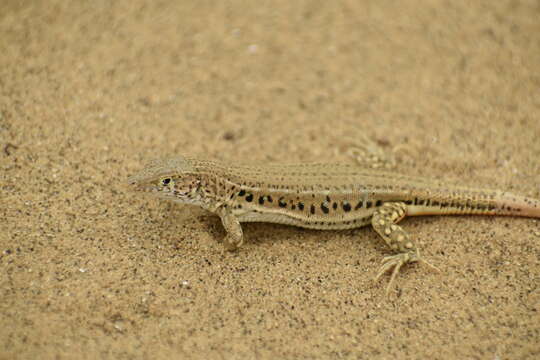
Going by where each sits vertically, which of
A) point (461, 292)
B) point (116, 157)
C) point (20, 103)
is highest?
point (20, 103)

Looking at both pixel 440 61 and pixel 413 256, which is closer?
pixel 413 256

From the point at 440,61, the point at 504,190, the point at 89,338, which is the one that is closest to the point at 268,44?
the point at 440,61

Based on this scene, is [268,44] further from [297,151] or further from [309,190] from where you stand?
[309,190]

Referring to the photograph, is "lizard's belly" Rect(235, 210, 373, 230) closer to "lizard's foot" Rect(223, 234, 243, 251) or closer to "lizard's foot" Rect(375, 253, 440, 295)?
"lizard's foot" Rect(223, 234, 243, 251)

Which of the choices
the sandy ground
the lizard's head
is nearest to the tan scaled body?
the lizard's head

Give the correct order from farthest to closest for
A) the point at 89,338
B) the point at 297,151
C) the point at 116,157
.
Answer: the point at 297,151 < the point at 116,157 < the point at 89,338

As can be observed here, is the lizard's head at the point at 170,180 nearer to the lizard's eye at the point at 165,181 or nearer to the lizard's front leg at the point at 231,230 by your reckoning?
the lizard's eye at the point at 165,181

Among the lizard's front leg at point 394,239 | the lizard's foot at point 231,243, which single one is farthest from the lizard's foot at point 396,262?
the lizard's foot at point 231,243
